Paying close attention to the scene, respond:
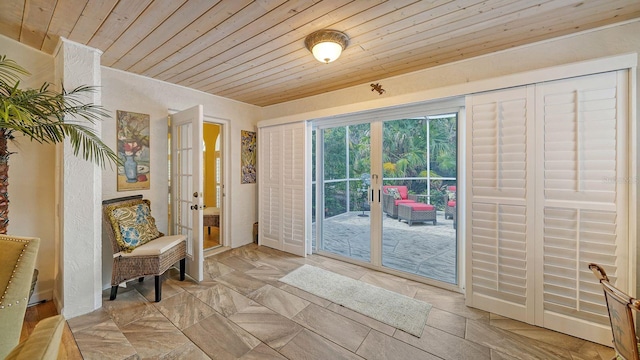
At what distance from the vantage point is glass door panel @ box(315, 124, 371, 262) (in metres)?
3.36

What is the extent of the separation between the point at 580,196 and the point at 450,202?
1065 millimetres

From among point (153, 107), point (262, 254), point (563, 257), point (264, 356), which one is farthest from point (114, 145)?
point (563, 257)

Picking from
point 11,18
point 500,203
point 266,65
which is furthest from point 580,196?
point 11,18

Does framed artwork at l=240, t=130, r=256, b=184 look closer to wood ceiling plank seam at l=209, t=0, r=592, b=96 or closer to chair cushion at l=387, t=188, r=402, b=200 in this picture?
wood ceiling plank seam at l=209, t=0, r=592, b=96

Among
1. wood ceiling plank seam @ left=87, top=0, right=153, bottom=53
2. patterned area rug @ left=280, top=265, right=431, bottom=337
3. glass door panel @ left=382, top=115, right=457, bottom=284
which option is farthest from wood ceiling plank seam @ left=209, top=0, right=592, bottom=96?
patterned area rug @ left=280, top=265, right=431, bottom=337

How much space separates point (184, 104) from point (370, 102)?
2.54 m

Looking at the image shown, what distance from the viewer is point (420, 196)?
9.81 ft

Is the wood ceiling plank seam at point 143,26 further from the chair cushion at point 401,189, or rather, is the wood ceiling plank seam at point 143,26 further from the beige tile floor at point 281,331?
the chair cushion at point 401,189

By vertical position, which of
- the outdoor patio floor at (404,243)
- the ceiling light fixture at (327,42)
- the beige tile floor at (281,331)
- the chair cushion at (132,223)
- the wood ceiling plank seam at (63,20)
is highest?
the wood ceiling plank seam at (63,20)

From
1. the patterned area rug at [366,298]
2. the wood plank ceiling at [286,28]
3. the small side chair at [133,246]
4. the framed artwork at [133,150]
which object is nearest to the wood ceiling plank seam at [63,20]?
the wood plank ceiling at [286,28]

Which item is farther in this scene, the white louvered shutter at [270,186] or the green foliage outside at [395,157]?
the white louvered shutter at [270,186]

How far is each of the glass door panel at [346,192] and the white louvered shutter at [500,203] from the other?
1.29m

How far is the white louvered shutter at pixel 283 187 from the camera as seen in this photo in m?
3.64

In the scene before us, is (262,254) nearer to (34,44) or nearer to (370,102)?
(370,102)
